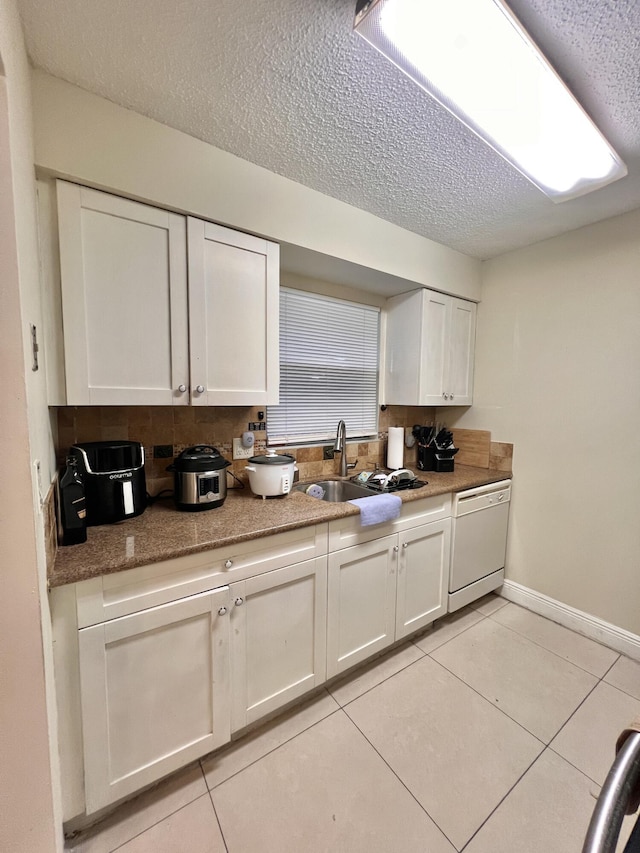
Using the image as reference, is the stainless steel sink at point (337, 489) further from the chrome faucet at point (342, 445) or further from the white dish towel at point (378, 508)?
the white dish towel at point (378, 508)

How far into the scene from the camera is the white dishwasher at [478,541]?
6.78ft

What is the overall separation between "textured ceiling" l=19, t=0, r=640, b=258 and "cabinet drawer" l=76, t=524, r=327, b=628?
1601mm

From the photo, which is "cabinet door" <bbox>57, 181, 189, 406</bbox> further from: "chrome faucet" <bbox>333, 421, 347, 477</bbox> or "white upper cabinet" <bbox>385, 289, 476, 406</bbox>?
"white upper cabinet" <bbox>385, 289, 476, 406</bbox>

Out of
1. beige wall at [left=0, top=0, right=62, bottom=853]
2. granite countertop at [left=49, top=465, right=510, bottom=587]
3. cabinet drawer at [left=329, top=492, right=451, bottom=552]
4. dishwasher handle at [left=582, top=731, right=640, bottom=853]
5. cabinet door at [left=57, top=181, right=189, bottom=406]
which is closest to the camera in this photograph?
dishwasher handle at [left=582, top=731, right=640, bottom=853]

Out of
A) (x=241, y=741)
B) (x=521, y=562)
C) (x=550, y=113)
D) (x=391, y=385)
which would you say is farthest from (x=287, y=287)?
(x=521, y=562)

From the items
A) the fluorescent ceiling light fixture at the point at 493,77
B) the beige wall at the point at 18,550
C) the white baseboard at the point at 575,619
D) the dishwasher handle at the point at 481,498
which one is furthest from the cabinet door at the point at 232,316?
the white baseboard at the point at 575,619

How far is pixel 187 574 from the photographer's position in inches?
45.3

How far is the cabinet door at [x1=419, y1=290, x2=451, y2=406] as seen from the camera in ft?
7.48

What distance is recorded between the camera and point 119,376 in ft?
4.17

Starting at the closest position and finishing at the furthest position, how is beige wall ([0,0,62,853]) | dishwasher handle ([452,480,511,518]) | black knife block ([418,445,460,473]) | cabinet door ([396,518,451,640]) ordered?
beige wall ([0,0,62,853])
cabinet door ([396,518,451,640])
dishwasher handle ([452,480,511,518])
black knife block ([418,445,460,473])

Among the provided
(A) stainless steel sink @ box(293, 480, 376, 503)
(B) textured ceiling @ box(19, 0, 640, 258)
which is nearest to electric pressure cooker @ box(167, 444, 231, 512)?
(A) stainless steel sink @ box(293, 480, 376, 503)

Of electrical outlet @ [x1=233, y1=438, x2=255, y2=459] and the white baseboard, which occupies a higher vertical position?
electrical outlet @ [x1=233, y1=438, x2=255, y2=459]

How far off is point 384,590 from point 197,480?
111 centimetres

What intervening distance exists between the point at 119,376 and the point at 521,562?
2716 mm
